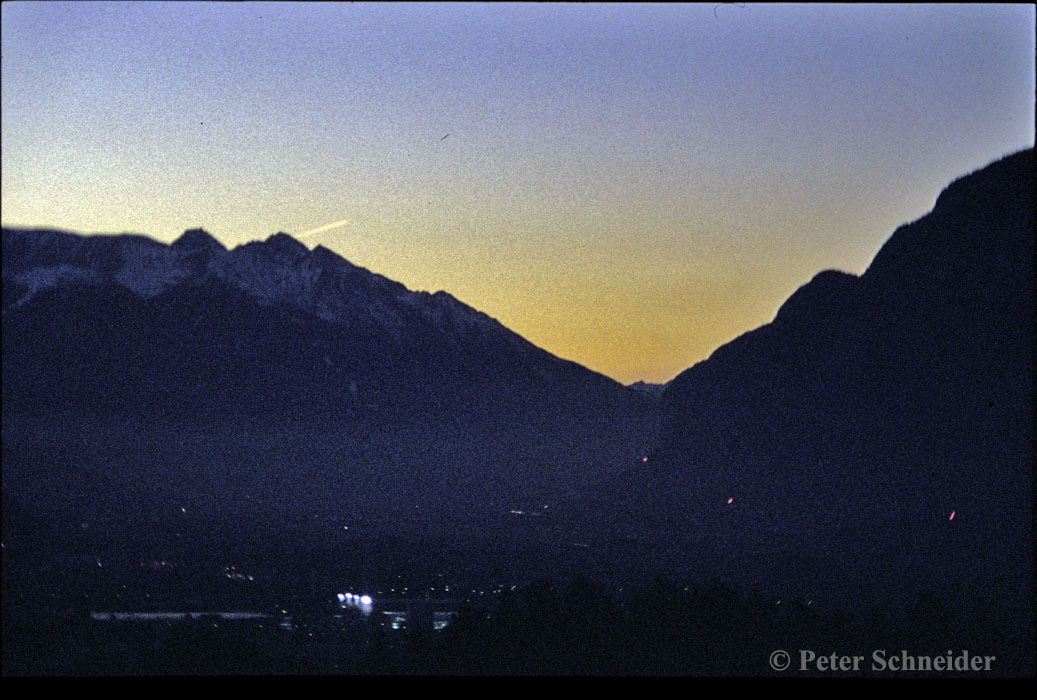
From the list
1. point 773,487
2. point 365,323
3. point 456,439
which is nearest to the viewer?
point 773,487

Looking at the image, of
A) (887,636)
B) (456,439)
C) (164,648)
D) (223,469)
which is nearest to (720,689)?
(164,648)

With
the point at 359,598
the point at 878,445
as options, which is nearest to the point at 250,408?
the point at 359,598

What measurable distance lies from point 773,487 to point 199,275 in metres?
28.6

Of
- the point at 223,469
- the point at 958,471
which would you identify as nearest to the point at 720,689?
the point at 223,469

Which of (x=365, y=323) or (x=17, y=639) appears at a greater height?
(x=365, y=323)

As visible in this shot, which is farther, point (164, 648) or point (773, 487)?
point (773, 487)

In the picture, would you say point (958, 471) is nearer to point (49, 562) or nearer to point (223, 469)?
point (223, 469)

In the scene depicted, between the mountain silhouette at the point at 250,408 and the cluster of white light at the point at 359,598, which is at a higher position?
the mountain silhouette at the point at 250,408

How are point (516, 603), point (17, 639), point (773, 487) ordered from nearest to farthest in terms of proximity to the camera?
point (17, 639), point (516, 603), point (773, 487)

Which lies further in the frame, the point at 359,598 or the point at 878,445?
the point at 878,445

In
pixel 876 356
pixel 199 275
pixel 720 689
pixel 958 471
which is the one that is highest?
pixel 199 275

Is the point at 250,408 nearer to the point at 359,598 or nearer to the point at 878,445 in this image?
the point at 359,598

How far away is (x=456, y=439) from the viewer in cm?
5078

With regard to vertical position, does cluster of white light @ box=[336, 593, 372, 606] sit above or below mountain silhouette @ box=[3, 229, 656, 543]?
below
